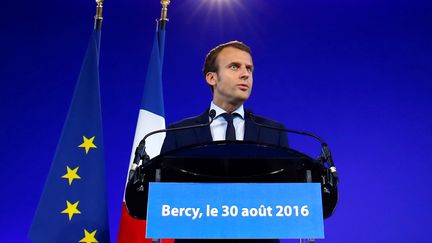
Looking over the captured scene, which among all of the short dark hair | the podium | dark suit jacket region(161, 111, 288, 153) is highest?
the short dark hair

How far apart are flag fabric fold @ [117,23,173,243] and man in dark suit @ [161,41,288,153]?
34.1 inches

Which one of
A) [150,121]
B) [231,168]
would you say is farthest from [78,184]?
[231,168]

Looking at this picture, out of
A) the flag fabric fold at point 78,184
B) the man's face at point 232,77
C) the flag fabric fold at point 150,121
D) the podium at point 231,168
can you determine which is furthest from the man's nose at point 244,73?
the flag fabric fold at point 78,184

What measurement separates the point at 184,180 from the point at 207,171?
0.05 m

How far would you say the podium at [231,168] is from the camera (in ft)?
2.98

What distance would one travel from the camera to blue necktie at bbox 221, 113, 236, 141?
1.30m

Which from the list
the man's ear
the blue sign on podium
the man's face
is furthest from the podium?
the man's ear

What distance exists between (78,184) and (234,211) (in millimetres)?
1525

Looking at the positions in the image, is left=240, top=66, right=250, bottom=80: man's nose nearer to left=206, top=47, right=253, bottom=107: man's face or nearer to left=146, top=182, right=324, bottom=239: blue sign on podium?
left=206, top=47, right=253, bottom=107: man's face

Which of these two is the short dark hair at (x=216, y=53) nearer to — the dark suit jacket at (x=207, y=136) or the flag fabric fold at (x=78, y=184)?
the dark suit jacket at (x=207, y=136)

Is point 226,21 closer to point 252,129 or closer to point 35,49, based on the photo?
point 35,49

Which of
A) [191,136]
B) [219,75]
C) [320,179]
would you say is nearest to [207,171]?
[320,179]

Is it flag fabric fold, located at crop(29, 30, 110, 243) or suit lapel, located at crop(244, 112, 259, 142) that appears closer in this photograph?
suit lapel, located at crop(244, 112, 259, 142)

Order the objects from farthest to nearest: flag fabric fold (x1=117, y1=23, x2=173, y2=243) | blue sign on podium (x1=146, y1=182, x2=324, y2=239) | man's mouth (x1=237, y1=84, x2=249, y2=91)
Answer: flag fabric fold (x1=117, y1=23, x2=173, y2=243)
man's mouth (x1=237, y1=84, x2=249, y2=91)
blue sign on podium (x1=146, y1=182, x2=324, y2=239)
